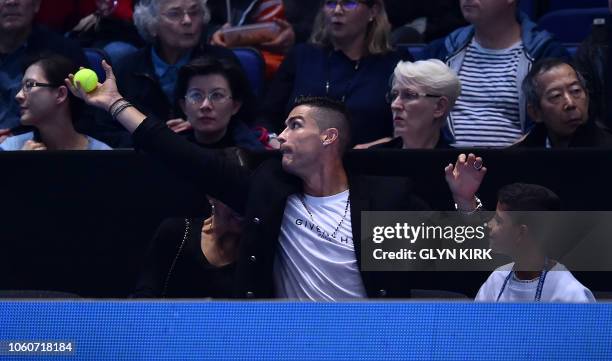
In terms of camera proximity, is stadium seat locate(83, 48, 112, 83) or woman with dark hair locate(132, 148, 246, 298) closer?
woman with dark hair locate(132, 148, 246, 298)

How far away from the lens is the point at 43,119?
4.85 m

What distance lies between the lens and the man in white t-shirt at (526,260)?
370 centimetres

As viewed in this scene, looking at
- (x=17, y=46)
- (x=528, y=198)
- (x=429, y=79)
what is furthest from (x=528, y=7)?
(x=528, y=198)

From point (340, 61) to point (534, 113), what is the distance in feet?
2.92

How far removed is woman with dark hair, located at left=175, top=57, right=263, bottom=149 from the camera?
474 cm

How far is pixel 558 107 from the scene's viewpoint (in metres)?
4.66

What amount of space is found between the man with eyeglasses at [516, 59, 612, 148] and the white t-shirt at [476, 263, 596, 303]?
0.91 metres

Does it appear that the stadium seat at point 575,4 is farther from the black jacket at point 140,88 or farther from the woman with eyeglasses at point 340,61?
the black jacket at point 140,88

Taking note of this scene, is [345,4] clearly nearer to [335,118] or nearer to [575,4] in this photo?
[335,118]

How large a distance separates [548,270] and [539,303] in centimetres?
37

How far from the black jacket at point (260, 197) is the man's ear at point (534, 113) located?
90cm

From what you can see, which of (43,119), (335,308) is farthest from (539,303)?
(43,119)

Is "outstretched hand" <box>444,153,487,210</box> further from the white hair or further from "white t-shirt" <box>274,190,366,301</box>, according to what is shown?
the white hair

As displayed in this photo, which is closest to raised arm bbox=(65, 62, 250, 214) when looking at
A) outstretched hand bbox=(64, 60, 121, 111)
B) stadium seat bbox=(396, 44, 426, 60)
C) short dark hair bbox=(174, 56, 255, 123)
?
outstretched hand bbox=(64, 60, 121, 111)
